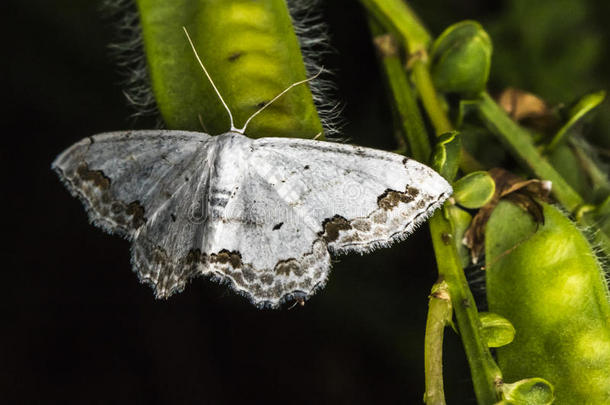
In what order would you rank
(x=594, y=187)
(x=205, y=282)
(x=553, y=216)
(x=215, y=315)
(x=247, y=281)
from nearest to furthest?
1. (x=553, y=216)
2. (x=247, y=281)
3. (x=594, y=187)
4. (x=205, y=282)
5. (x=215, y=315)

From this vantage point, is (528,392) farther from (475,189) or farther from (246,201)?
(246,201)

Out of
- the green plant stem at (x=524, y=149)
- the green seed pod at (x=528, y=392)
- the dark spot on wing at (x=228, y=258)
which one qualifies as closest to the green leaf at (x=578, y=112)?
the green plant stem at (x=524, y=149)

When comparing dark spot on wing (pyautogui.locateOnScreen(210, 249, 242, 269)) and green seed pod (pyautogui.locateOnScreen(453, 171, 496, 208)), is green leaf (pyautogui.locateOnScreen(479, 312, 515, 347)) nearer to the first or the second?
green seed pod (pyautogui.locateOnScreen(453, 171, 496, 208))

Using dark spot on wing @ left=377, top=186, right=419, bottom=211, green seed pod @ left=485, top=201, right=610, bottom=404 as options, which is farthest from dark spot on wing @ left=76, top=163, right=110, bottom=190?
green seed pod @ left=485, top=201, right=610, bottom=404

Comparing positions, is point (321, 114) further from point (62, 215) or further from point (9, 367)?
point (9, 367)

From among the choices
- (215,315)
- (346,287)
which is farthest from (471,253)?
(215,315)

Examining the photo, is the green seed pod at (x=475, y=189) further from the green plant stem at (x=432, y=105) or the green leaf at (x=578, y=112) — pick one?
the green leaf at (x=578, y=112)

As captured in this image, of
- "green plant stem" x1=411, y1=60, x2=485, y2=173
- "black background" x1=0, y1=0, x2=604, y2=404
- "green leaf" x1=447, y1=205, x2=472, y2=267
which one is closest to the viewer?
"green leaf" x1=447, y1=205, x2=472, y2=267
